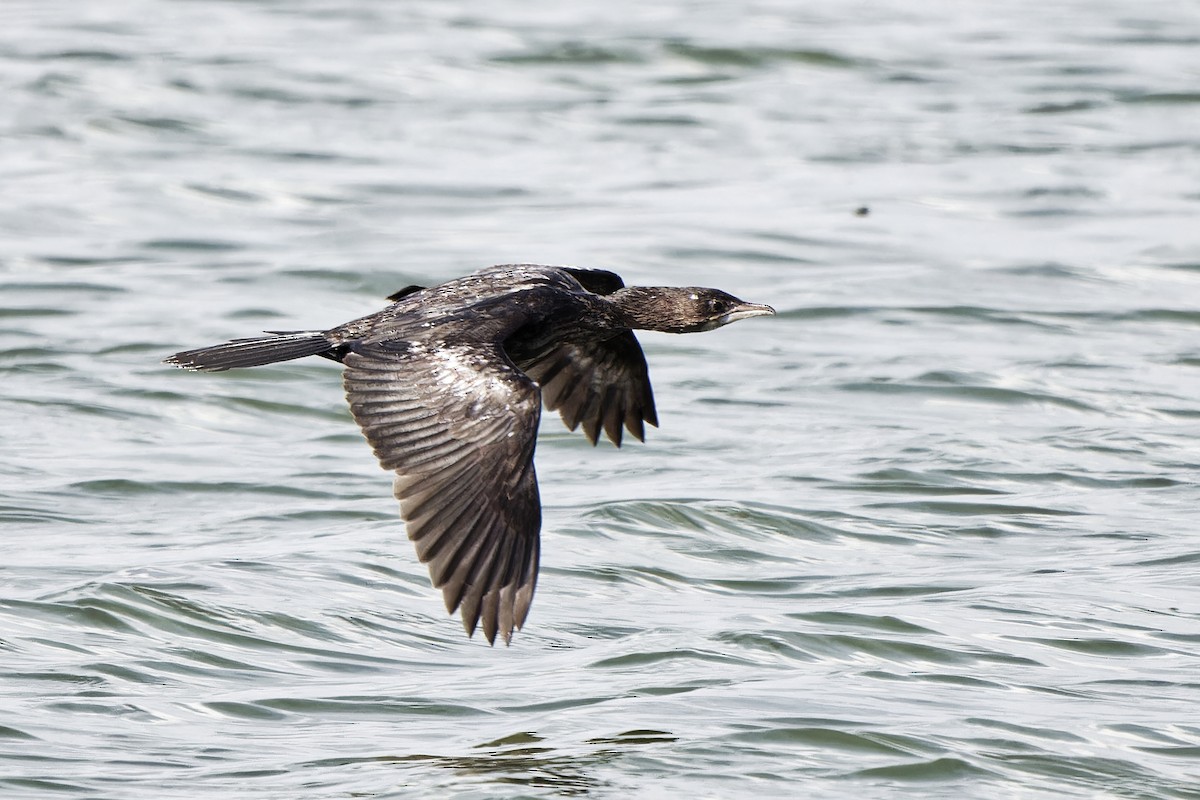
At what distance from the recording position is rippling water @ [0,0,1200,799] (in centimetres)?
672

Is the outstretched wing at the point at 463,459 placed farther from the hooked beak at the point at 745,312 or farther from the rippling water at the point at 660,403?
the hooked beak at the point at 745,312

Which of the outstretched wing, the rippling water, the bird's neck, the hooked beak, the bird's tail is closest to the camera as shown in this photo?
the outstretched wing

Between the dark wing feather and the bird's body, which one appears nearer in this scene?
the bird's body

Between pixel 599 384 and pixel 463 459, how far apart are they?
1939 mm

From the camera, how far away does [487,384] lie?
6844mm

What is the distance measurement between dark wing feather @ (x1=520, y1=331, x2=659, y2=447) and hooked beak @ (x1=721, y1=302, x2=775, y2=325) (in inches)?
19.5

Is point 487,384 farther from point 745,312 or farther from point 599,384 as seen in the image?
point 599,384

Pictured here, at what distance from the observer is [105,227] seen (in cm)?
1473

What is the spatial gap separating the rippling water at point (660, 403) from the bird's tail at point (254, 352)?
1063mm

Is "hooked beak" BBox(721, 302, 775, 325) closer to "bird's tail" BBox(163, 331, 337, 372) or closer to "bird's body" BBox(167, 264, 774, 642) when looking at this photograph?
"bird's body" BBox(167, 264, 774, 642)

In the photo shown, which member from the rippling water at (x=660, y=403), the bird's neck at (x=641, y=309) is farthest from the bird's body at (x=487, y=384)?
the rippling water at (x=660, y=403)

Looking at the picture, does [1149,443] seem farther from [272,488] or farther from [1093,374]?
[272,488]

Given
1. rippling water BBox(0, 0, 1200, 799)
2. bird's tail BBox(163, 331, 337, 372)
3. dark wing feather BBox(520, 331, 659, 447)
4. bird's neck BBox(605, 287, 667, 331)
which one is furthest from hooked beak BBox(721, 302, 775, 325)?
bird's tail BBox(163, 331, 337, 372)

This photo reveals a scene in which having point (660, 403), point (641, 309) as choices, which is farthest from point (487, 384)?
point (660, 403)
